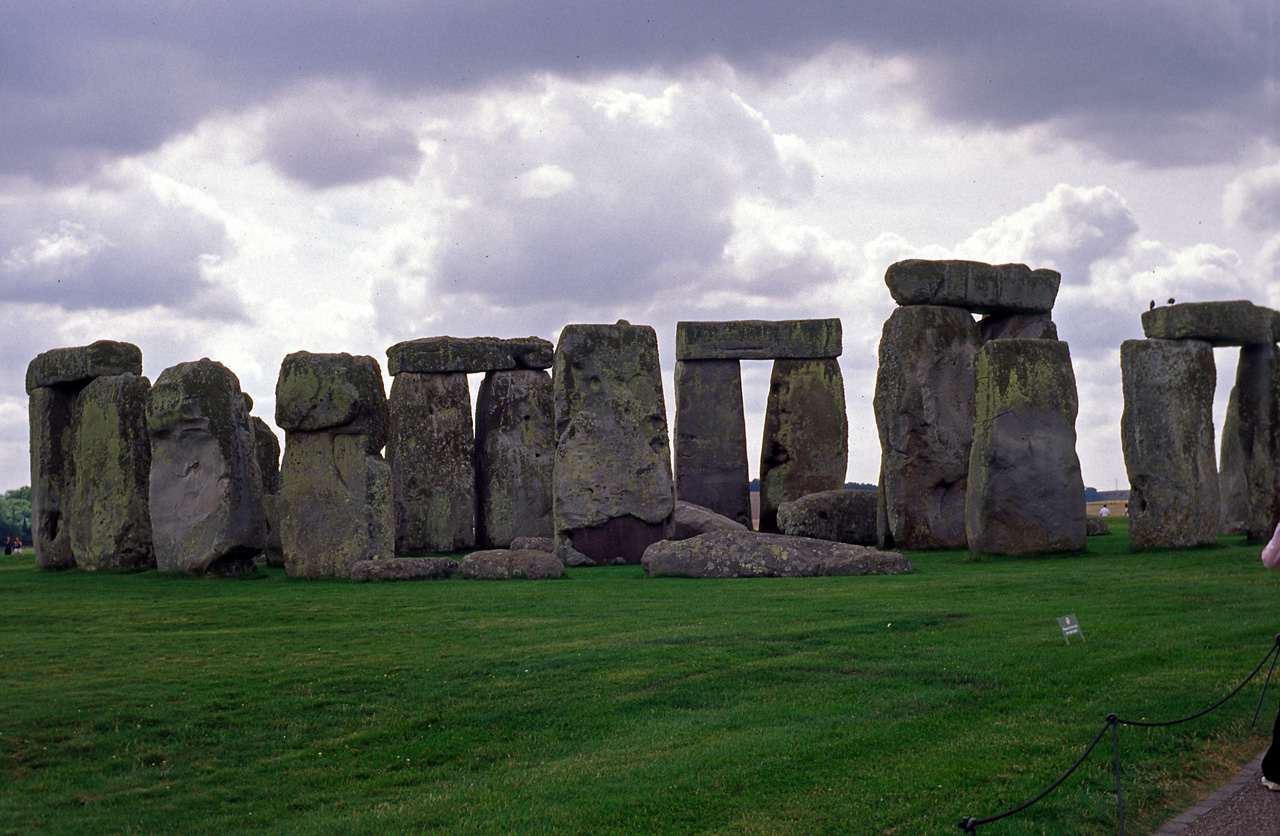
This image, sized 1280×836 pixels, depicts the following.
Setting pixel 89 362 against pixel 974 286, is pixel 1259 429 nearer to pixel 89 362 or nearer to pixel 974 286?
pixel 974 286

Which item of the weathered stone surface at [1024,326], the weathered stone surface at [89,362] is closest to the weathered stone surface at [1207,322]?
the weathered stone surface at [1024,326]

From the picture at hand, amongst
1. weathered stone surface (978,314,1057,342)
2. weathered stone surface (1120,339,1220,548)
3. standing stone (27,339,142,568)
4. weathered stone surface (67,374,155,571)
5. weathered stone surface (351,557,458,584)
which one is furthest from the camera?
weathered stone surface (978,314,1057,342)

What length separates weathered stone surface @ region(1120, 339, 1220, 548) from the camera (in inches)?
608

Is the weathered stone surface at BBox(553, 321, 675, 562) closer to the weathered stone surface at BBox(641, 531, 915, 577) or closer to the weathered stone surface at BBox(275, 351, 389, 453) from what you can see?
the weathered stone surface at BBox(641, 531, 915, 577)

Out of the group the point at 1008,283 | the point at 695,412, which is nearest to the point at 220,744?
the point at 1008,283

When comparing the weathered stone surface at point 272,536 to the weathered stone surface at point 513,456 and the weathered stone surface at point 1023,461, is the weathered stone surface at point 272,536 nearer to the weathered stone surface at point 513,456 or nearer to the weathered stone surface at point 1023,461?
the weathered stone surface at point 513,456

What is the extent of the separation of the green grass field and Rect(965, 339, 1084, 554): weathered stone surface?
3286 millimetres

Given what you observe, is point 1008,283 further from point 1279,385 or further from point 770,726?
point 770,726

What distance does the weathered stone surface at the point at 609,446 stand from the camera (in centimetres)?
1717

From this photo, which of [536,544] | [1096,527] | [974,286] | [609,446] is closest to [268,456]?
[536,544]

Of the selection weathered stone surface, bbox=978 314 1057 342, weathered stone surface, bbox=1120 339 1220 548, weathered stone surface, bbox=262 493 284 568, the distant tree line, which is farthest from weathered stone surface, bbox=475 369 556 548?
the distant tree line

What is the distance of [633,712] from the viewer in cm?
827

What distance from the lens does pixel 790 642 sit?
9.80m

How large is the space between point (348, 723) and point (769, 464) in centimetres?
1755
